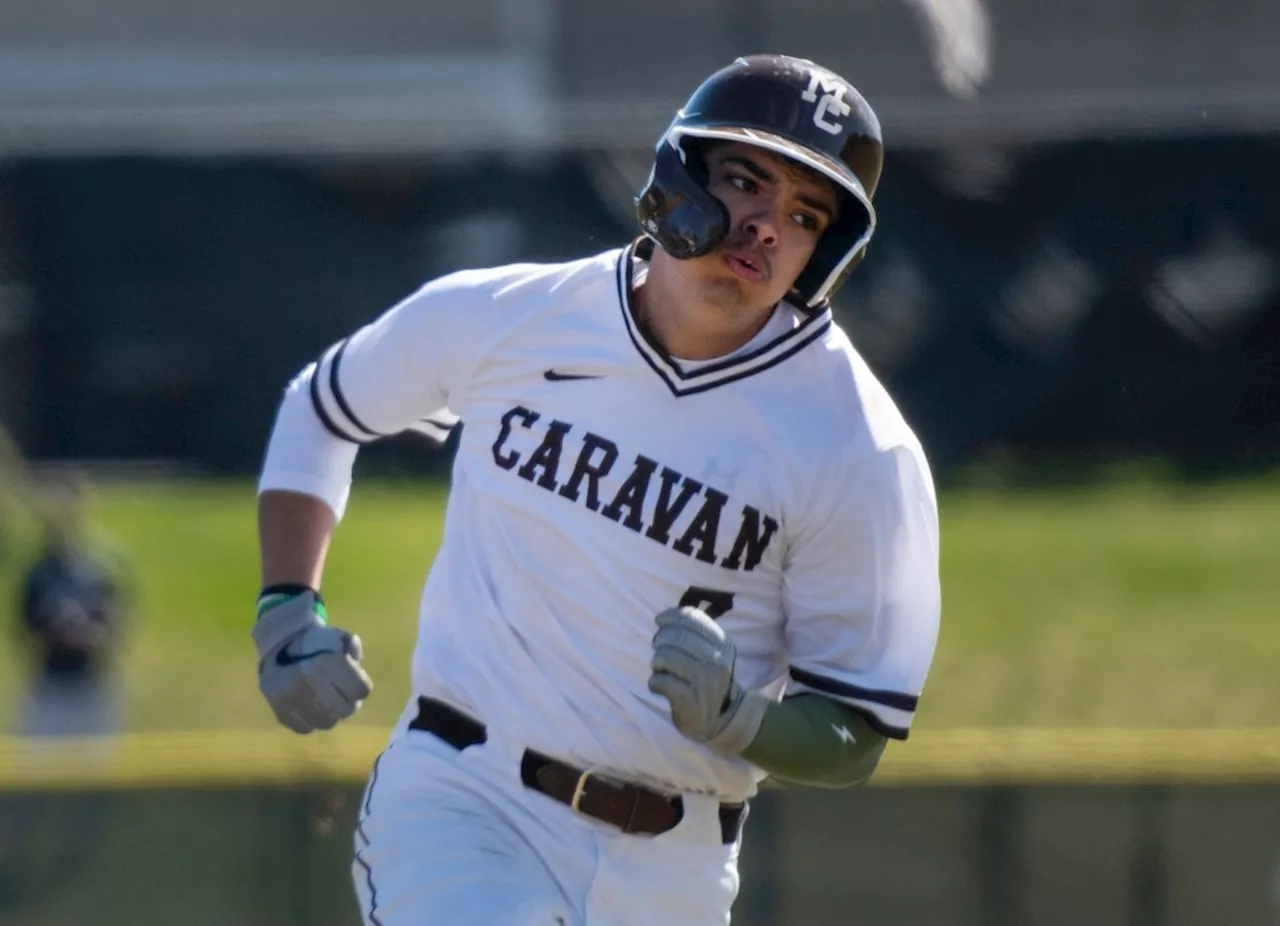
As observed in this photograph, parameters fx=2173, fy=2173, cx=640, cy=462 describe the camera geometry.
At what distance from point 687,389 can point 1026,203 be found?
9444 mm

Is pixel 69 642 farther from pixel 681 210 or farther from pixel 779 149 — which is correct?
pixel 779 149

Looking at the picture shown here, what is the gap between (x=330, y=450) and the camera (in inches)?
151

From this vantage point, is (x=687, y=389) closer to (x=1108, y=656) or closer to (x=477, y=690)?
(x=477, y=690)

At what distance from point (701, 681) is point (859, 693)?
36 cm

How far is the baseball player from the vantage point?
10.9 feet

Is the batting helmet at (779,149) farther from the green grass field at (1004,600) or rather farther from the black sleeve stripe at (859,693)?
the green grass field at (1004,600)

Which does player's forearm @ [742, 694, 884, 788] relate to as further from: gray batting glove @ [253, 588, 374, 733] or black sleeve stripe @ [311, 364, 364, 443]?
black sleeve stripe @ [311, 364, 364, 443]

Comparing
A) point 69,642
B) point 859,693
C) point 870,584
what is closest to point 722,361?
point 870,584

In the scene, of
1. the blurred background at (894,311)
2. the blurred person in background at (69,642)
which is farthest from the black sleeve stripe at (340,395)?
the blurred background at (894,311)

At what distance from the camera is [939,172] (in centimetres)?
1254

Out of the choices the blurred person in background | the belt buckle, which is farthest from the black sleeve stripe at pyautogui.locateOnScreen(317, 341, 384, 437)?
the blurred person in background

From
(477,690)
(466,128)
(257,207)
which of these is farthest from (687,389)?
(466,128)

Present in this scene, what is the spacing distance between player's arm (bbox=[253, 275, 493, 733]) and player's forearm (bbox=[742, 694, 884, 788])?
26.3 inches

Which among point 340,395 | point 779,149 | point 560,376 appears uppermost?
point 779,149
